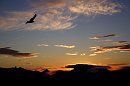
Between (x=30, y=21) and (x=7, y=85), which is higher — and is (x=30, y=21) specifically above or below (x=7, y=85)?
above

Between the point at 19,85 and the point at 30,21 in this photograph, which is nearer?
the point at 30,21

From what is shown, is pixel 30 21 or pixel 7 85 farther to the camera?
pixel 7 85

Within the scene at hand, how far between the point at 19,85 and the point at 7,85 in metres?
9.60

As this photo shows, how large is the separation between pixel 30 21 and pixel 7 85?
540 feet

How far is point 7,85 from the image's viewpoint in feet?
623

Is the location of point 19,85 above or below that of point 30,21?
below

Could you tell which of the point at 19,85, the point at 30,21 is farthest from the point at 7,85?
the point at 30,21

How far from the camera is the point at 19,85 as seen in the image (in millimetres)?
195125

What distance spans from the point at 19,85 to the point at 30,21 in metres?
168

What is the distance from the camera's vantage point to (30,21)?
33.1m

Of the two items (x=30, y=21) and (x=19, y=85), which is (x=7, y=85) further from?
(x=30, y=21)
